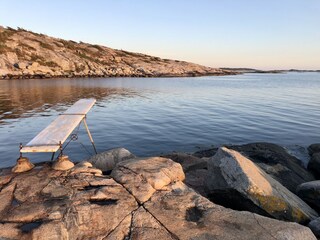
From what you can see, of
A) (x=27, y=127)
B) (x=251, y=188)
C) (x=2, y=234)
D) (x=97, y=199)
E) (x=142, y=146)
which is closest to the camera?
(x=2, y=234)

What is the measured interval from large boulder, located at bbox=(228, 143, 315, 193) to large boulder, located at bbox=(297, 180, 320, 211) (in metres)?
1.02

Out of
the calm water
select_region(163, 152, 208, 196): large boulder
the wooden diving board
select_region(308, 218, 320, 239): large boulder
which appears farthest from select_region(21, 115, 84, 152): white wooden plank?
select_region(308, 218, 320, 239): large boulder

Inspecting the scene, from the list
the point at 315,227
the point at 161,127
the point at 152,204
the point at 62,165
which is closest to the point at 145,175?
the point at 152,204

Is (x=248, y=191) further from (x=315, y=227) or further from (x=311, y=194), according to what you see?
(x=311, y=194)

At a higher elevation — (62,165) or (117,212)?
(62,165)

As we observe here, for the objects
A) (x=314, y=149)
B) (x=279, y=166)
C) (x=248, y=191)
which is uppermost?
(x=248, y=191)

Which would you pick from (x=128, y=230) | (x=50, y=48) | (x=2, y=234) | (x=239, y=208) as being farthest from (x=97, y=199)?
(x=50, y=48)

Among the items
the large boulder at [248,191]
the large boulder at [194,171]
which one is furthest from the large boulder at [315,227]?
the large boulder at [194,171]

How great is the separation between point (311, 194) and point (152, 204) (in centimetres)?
632

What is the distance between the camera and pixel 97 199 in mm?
6762

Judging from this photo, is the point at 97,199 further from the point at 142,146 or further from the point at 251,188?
the point at 142,146

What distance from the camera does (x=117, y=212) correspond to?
626 cm

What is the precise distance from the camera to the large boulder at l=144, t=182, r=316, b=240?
221 inches

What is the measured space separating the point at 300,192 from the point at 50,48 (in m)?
110
